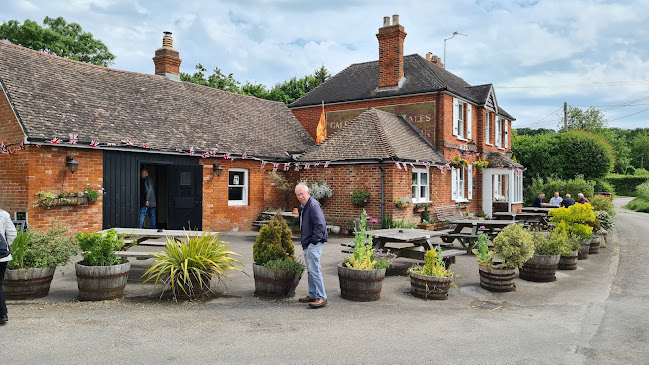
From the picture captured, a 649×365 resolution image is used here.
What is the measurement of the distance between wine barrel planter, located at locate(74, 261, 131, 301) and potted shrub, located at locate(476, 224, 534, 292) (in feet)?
20.4

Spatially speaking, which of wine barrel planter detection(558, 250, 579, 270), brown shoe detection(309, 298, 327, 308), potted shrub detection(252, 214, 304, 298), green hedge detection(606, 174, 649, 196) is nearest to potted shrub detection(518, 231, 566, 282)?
wine barrel planter detection(558, 250, 579, 270)

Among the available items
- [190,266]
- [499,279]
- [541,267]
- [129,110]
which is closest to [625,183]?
[541,267]

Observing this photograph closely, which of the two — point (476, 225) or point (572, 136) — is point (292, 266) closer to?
point (476, 225)

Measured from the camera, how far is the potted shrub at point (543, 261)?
8.90m

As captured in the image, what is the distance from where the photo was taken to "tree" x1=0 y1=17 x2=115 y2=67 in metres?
30.2

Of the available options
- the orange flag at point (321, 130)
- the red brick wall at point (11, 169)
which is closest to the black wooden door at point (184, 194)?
the red brick wall at point (11, 169)

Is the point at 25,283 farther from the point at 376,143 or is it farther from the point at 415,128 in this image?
the point at 415,128

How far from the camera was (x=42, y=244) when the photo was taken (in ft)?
22.4

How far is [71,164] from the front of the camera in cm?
1191

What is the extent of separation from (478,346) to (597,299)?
3817 millimetres

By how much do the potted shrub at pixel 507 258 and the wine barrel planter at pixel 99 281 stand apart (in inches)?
245

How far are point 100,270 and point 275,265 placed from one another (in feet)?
8.53

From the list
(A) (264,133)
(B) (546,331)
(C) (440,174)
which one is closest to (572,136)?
(C) (440,174)

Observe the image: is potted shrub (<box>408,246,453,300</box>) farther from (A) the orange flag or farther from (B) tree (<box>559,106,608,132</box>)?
(B) tree (<box>559,106,608,132</box>)
